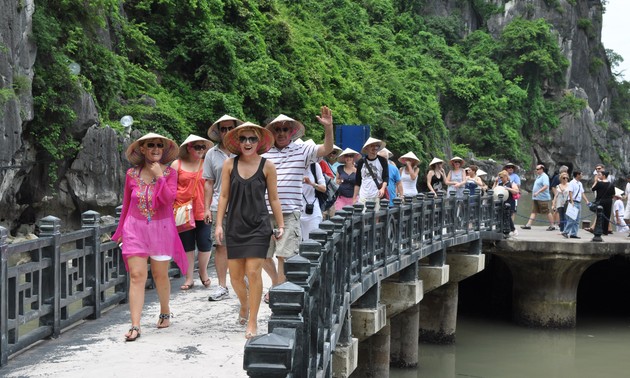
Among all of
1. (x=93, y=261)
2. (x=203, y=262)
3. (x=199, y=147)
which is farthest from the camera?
(x=203, y=262)

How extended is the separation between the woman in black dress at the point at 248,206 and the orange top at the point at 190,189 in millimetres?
2071

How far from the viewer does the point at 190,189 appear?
8.20 metres

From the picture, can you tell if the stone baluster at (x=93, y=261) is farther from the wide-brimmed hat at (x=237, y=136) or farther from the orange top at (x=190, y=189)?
the wide-brimmed hat at (x=237, y=136)

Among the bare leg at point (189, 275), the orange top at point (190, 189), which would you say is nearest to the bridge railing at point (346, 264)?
the orange top at point (190, 189)

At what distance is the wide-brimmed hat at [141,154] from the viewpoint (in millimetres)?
6227

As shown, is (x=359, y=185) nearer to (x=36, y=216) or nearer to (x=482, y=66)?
(x=36, y=216)

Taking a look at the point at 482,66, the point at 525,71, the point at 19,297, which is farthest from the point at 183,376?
the point at 525,71

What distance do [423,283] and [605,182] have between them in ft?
19.3

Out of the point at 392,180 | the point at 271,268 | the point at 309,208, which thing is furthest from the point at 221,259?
the point at 392,180

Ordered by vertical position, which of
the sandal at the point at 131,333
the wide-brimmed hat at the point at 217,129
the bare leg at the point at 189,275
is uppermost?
the wide-brimmed hat at the point at 217,129

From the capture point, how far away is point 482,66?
5900cm

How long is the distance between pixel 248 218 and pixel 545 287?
45.6 feet

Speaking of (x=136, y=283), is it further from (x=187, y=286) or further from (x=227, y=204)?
(x=187, y=286)

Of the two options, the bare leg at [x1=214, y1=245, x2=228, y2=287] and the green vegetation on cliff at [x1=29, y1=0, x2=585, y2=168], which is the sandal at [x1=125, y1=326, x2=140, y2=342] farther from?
the green vegetation on cliff at [x1=29, y1=0, x2=585, y2=168]
